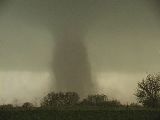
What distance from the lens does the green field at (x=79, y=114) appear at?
68125 mm

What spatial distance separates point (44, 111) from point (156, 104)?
47.1 metres

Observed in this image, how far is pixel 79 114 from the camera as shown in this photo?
6900 cm

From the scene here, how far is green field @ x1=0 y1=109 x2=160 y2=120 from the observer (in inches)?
2682

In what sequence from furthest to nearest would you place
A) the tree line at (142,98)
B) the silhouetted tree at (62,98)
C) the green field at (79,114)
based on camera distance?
the silhouetted tree at (62,98) → the tree line at (142,98) → the green field at (79,114)

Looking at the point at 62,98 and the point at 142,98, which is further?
the point at 62,98

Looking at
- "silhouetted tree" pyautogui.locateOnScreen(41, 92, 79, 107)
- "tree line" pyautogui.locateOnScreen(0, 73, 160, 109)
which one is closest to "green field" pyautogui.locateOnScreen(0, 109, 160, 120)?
"tree line" pyautogui.locateOnScreen(0, 73, 160, 109)

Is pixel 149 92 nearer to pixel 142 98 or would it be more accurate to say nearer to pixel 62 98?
pixel 142 98

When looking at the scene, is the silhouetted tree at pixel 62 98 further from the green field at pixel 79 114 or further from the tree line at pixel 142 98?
the green field at pixel 79 114

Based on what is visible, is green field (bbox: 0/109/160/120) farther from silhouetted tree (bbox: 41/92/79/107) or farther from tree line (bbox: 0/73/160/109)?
silhouetted tree (bbox: 41/92/79/107)

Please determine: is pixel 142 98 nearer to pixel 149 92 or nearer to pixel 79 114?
pixel 149 92

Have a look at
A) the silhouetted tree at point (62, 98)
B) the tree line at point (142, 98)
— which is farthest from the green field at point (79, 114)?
the silhouetted tree at point (62, 98)

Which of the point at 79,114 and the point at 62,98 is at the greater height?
the point at 62,98

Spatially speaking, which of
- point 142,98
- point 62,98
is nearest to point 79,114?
point 142,98

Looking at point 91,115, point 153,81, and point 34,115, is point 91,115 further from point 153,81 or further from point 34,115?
point 153,81
